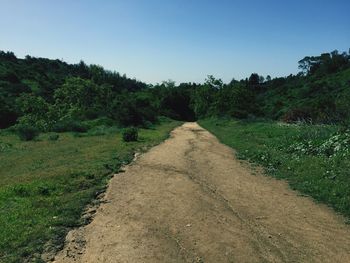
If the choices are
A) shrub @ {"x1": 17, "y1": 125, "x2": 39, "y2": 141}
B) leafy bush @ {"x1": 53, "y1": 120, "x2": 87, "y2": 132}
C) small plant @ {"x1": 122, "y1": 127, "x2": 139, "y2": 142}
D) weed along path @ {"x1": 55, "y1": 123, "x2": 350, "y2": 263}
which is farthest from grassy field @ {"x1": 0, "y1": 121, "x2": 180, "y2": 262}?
leafy bush @ {"x1": 53, "y1": 120, "x2": 87, "y2": 132}

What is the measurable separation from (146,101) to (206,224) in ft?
212

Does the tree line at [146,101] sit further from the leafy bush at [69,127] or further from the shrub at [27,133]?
the shrub at [27,133]

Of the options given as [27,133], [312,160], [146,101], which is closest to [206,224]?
[312,160]

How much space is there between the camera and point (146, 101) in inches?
2918

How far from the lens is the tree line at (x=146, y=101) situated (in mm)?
46031

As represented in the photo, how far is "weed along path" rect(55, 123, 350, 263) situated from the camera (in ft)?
27.5

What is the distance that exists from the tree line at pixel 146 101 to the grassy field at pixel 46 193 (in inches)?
526

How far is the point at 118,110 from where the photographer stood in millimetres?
47188

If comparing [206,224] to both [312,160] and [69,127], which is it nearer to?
[312,160]

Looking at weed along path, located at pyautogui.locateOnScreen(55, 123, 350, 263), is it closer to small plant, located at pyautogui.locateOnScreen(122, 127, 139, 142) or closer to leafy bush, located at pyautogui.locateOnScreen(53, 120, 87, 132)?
small plant, located at pyautogui.locateOnScreen(122, 127, 139, 142)

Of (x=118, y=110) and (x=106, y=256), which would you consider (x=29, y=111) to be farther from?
(x=106, y=256)

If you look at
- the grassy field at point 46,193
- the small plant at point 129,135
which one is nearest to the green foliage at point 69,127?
the small plant at point 129,135

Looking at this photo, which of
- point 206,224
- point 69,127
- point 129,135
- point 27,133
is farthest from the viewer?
point 69,127

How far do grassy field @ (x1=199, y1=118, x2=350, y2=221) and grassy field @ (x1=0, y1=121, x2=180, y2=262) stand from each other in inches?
271
